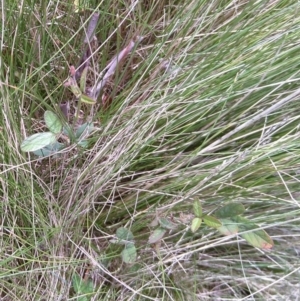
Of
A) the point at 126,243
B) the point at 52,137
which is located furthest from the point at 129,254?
the point at 52,137

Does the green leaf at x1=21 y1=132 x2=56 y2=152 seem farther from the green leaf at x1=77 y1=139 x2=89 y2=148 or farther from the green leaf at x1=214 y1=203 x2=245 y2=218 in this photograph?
the green leaf at x1=214 y1=203 x2=245 y2=218

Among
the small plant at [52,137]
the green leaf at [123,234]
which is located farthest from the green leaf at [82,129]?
the green leaf at [123,234]

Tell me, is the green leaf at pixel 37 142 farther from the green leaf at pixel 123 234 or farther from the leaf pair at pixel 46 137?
the green leaf at pixel 123 234

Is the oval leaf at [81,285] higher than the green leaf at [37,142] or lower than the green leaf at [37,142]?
lower

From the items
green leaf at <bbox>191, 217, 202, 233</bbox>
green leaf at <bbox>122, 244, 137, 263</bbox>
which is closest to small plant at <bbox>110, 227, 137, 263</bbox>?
green leaf at <bbox>122, 244, 137, 263</bbox>

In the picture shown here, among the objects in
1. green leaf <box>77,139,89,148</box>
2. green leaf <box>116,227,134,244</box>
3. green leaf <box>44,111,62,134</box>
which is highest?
green leaf <box>44,111,62,134</box>

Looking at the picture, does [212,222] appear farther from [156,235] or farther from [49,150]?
[49,150]

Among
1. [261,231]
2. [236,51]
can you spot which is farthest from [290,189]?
[236,51]
